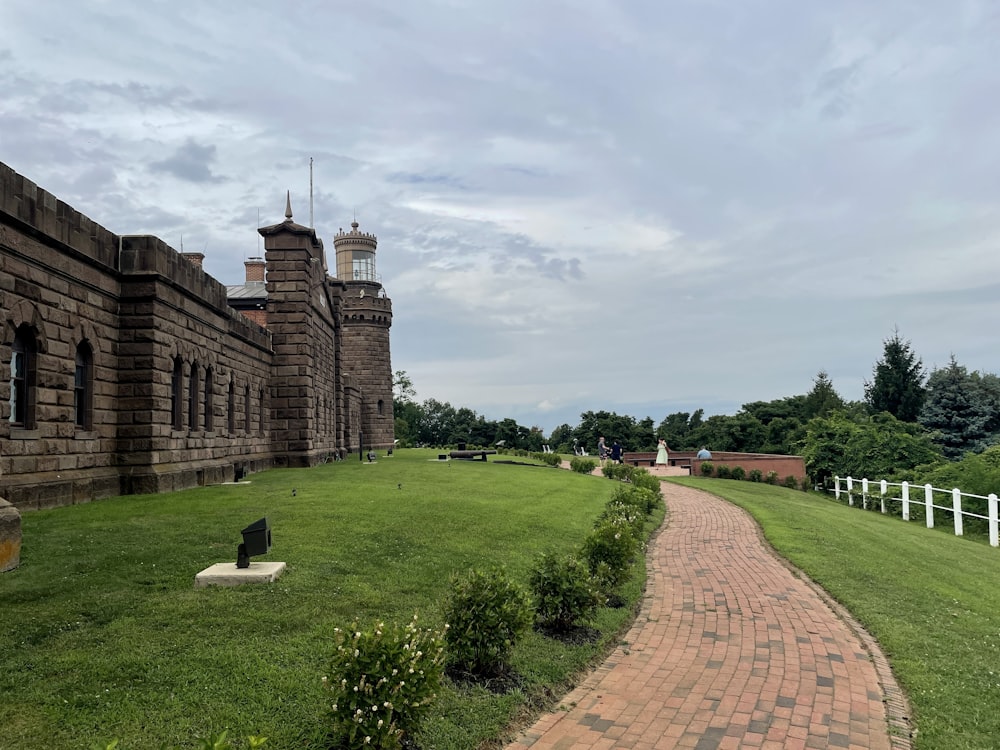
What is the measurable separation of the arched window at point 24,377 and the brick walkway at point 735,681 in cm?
1105

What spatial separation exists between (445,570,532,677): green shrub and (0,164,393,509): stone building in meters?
9.26

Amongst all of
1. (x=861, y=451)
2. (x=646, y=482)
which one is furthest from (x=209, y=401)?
(x=861, y=451)

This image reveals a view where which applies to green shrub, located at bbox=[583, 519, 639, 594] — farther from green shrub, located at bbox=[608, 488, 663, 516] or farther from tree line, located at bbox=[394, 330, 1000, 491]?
tree line, located at bbox=[394, 330, 1000, 491]

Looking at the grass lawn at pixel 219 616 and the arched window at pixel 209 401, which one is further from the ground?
the arched window at pixel 209 401

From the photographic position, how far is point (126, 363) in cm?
1568

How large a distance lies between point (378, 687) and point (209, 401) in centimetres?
1733

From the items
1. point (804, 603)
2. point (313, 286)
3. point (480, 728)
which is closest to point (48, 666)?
point (480, 728)

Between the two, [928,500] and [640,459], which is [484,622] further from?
[640,459]

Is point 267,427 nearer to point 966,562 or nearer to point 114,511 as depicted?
point 114,511

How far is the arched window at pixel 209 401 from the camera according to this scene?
2023 cm

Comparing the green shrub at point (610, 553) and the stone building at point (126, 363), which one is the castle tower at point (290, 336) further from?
the green shrub at point (610, 553)

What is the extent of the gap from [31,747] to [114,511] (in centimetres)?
864

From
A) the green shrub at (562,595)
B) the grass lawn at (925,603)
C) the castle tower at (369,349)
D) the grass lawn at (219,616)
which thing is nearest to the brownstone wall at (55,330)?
the grass lawn at (219,616)

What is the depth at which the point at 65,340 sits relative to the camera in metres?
13.5
